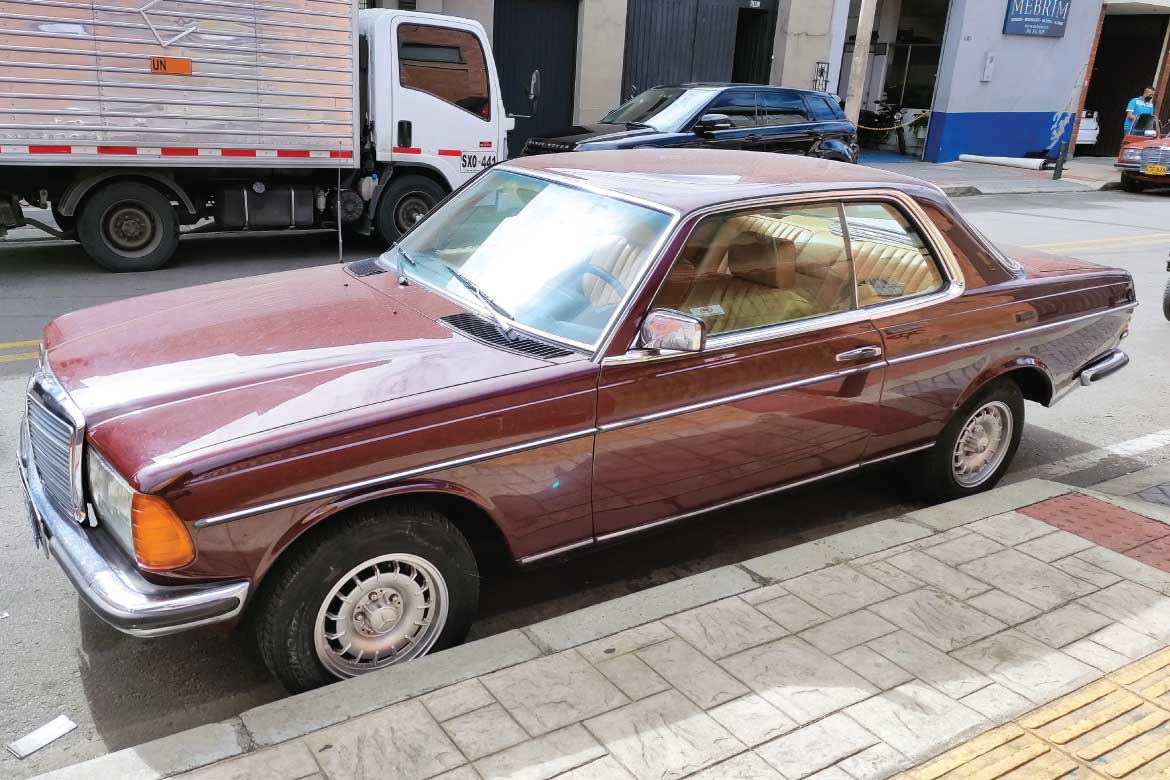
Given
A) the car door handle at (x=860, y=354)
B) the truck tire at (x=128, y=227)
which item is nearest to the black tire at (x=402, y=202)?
the truck tire at (x=128, y=227)

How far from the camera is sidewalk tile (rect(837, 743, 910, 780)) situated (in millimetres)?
2795

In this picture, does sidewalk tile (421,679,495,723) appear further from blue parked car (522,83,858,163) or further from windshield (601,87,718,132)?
windshield (601,87,718,132)

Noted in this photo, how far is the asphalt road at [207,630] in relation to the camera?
10.8ft

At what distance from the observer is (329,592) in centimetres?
307

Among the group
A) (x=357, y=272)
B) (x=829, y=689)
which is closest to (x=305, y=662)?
(x=829, y=689)

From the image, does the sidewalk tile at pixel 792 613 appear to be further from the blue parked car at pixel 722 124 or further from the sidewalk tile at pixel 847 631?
Answer: the blue parked car at pixel 722 124

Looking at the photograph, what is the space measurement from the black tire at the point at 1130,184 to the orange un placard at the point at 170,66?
19.3 metres

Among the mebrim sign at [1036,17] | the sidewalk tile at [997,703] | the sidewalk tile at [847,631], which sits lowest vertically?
the sidewalk tile at [997,703]

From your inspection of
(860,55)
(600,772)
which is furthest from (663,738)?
(860,55)

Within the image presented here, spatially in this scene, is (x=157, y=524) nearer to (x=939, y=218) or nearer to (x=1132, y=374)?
(x=939, y=218)

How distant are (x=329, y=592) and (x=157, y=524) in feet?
1.83

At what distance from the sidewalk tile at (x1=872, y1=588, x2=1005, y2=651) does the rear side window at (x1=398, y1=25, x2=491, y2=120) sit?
8.40m

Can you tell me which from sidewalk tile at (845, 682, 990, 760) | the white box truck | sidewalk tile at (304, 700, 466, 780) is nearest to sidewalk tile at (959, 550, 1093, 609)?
sidewalk tile at (845, 682, 990, 760)

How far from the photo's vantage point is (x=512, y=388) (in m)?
3.26
